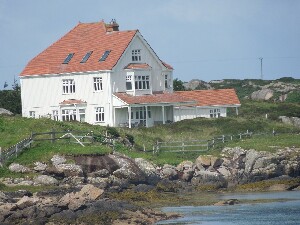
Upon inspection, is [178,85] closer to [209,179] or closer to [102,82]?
[102,82]

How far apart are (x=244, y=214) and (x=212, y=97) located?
48.2 metres

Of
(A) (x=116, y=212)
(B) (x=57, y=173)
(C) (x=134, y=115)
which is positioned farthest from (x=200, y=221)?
(C) (x=134, y=115)

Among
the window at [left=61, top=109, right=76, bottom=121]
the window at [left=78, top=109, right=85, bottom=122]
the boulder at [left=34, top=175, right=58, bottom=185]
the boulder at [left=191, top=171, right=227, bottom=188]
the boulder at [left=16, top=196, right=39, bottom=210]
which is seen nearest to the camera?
the boulder at [left=16, top=196, right=39, bottom=210]

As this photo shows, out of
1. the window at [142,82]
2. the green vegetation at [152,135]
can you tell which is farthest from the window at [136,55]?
the green vegetation at [152,135]

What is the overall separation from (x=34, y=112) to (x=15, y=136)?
25773 mm

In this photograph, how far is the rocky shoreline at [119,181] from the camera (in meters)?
49.2

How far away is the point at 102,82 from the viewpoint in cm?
9194

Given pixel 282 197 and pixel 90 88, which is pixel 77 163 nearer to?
pixel 282 197

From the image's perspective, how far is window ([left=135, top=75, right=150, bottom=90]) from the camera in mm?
93375

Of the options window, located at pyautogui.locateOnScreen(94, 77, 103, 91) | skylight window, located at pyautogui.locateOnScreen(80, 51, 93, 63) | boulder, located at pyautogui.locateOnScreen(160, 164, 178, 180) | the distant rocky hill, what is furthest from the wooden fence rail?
the distant rocky hill

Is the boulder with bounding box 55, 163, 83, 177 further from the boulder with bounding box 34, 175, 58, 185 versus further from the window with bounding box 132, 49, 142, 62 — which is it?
the window with bounding box 132, 49, 142, 62

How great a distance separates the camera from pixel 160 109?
93.7 meters

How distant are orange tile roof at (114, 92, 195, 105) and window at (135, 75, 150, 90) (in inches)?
38.6

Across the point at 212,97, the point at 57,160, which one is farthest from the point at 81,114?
the point at 57,160
